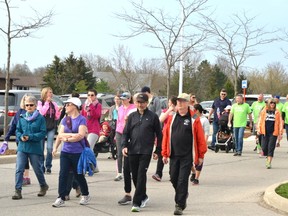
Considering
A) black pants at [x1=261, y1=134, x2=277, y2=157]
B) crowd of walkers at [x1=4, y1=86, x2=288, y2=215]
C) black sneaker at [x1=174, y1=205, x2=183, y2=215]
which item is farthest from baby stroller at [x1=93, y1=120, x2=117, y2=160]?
black sneaker at [x1=174, y1=205, x2=183, y2=215]

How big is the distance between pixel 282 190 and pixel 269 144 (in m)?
4.37

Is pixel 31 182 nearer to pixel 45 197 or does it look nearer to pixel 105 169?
pixel 45 197

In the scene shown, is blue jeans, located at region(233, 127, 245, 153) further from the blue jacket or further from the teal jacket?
the blue jacket

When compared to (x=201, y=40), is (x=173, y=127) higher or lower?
lower

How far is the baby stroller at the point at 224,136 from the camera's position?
17625 millimetres

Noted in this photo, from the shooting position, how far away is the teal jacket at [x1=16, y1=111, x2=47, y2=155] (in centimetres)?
912

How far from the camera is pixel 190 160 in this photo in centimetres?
814

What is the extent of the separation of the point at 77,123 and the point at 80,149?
16.1 inches

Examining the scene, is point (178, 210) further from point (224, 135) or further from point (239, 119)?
point (224, 135)

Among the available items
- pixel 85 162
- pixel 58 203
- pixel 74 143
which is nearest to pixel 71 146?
pixel 74 143

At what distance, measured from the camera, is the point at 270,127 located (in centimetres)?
1362

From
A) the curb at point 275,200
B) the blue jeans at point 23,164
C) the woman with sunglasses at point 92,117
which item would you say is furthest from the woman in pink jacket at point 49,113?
the curb at point 275,200

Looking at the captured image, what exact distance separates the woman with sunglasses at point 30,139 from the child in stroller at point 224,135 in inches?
368

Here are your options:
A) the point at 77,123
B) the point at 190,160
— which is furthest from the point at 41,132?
the point at 190,160
